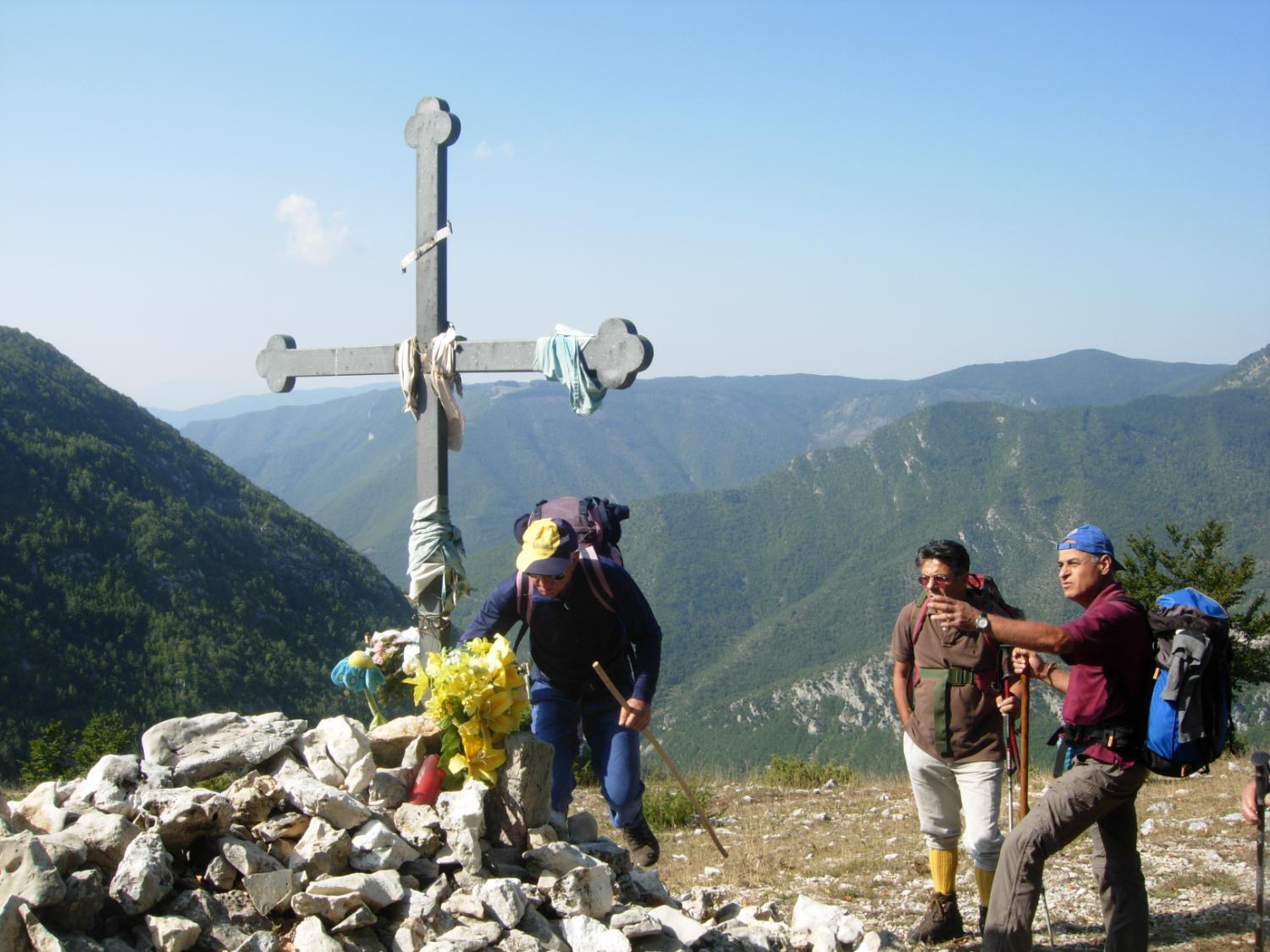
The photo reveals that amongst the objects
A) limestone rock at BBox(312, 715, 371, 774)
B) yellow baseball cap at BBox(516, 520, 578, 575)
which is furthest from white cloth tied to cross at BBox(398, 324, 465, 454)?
limestone rock at BBox(312, 715, 371, 774)

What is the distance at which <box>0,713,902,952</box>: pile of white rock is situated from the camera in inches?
134

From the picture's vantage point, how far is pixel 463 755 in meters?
4.45

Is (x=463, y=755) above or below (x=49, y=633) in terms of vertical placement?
above

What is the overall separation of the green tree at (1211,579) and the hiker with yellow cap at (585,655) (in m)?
14.2

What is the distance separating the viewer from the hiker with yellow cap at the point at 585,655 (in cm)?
498

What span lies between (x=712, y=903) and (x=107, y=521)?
4540 cm

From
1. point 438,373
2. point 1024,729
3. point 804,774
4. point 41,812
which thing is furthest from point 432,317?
point 804,774

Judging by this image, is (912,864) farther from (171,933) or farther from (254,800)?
(171,933)

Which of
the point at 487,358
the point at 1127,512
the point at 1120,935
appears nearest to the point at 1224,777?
the point at 1120,935

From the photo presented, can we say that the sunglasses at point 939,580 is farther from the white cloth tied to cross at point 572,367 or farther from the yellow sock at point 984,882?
the white cloth tied to cross at point 572,367

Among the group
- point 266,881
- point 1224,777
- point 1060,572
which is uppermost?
point 1060,572

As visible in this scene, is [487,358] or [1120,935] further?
[487,358]

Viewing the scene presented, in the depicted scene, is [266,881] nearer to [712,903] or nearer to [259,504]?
[712,903]

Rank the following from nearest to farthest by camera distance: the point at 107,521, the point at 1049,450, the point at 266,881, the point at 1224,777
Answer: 1. the point at 266,881
2. the point at 1224,777
3. the point at 107,521
4. the point at 1049,450
